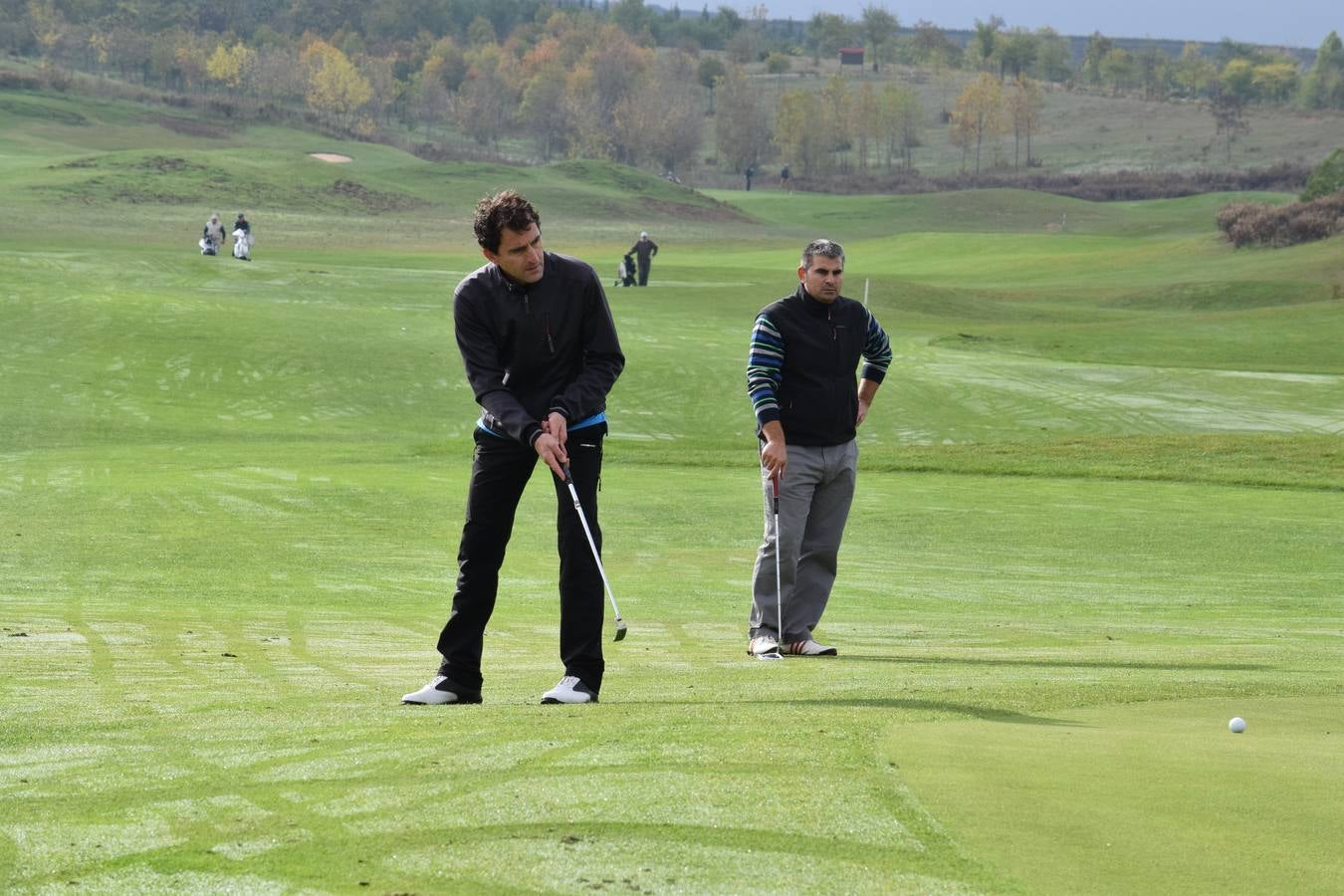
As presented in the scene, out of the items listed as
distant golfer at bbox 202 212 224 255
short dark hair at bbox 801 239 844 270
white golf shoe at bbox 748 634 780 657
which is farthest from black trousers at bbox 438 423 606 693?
distant golfer at bbox 202 212 224 255

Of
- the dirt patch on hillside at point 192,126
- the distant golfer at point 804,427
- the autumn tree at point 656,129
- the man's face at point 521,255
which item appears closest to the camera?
the man's face at point 521,255

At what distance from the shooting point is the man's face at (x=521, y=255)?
747 centimetres

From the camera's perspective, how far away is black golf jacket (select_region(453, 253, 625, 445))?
7.70 meters

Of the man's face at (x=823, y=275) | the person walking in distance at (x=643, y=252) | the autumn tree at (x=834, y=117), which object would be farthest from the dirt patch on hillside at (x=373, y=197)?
the man's face at (x=823, y=275)

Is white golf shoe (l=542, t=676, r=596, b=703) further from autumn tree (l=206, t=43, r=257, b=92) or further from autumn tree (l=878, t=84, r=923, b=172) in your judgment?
autumn tree (l=206, t=43, r=257, b=92)

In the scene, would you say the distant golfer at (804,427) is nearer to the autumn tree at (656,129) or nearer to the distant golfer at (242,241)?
the distant golfer at (242,241)

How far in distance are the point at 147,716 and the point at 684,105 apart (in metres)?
185

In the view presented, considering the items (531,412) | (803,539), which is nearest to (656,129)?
(803,539)

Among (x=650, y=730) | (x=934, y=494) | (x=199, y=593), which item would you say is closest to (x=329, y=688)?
(x=650, y=730)

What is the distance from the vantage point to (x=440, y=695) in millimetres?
7438

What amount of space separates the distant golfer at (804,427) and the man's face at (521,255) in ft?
7.86

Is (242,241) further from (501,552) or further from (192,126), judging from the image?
(192,126)

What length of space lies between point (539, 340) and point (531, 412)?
0.31 meters

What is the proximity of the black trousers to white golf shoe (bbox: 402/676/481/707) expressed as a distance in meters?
0.04
